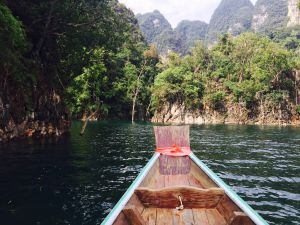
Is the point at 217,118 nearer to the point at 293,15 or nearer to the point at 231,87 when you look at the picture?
the point at 231,87

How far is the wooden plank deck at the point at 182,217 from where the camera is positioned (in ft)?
18.8

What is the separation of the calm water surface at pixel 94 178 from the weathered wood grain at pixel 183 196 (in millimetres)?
2340

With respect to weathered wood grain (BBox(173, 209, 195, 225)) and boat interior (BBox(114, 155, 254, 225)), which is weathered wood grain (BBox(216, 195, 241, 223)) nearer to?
boat interior (BBox(114, 155, 254, 225))

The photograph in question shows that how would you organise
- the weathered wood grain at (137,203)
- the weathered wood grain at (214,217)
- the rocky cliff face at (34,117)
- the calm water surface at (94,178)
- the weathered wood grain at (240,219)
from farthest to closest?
the rocky cliff face at (34,117), the calm water surface at (94,178), the weathered wood grain at (137,203), the weathered wood grain at (214,217), the weathered wood grain at (240,219)

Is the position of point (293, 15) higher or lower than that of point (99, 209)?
higher

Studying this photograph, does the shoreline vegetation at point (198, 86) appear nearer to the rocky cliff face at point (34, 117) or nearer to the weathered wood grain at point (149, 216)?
the rocky cliff face at point (34, 117)

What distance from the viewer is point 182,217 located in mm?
5969

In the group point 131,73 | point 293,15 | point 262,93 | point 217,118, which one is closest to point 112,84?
point 131,73

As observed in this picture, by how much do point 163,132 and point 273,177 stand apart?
16.4 ft

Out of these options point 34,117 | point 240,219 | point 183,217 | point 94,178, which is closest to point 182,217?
point 183,217

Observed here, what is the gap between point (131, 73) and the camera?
68000 mm

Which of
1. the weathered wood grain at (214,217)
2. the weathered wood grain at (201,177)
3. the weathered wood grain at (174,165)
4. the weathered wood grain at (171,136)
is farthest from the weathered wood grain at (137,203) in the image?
the weathered wood grain at (171,136)

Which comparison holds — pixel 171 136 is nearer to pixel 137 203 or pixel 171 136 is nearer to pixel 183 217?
pixel 137 203

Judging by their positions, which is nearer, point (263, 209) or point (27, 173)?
point (263, 209)
